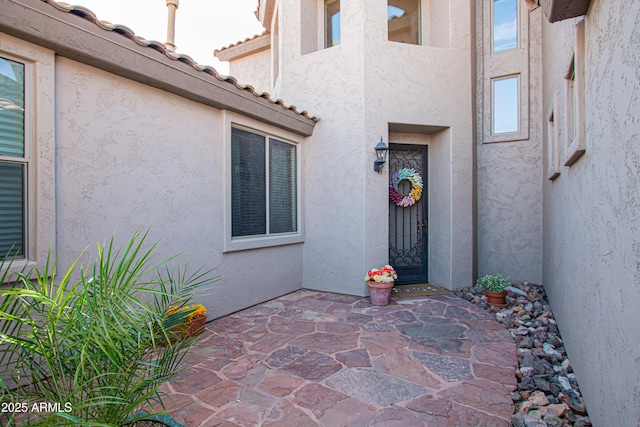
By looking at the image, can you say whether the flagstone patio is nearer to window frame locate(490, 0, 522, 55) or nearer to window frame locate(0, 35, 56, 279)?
window frame locate(0, 35, 56, 279)

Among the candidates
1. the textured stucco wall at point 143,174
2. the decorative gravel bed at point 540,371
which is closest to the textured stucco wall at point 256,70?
the textured stucco wall at point 143,174

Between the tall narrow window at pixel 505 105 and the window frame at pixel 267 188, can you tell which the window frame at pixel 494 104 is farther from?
the window frame at pixel 267 188

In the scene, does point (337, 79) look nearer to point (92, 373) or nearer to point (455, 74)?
point (455, 74)

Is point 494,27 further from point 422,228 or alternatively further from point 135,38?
point 135,38

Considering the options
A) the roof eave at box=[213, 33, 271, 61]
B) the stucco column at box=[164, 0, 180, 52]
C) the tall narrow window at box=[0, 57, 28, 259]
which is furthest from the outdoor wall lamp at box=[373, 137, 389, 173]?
the roof eave at box=[213, 33, 271, 61]

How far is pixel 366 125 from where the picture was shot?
6.23 meters

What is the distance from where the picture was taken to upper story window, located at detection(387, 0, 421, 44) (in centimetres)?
713

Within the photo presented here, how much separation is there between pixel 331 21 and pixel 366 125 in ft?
9.68

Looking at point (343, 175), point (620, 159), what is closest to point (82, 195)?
point (343, 175)

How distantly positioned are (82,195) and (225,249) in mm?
2074

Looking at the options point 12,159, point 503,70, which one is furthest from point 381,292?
point 503,70

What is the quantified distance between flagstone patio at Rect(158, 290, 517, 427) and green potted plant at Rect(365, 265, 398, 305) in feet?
1.20

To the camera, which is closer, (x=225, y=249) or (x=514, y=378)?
(x=514, y=378)

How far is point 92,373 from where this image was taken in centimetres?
171
